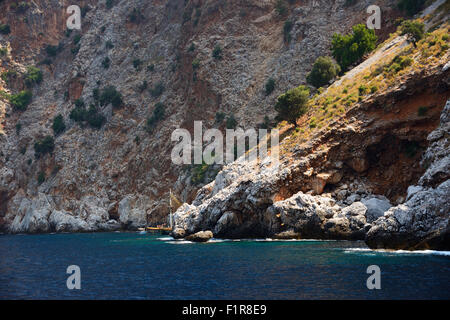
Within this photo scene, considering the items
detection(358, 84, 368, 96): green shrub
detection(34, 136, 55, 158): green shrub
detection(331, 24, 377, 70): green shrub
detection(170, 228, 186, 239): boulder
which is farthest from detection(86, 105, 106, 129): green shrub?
detection(358, 84, 368, 96): green shrub

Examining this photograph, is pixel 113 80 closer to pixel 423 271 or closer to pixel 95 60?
pixel 95 60

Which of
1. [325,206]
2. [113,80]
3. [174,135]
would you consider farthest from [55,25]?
[325,206]

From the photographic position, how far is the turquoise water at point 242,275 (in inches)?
798

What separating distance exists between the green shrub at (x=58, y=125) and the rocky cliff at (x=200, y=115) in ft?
A: 2.43

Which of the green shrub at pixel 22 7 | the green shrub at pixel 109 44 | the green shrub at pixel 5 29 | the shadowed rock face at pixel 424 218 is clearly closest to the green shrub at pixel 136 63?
the green shrub at pixel 109 44

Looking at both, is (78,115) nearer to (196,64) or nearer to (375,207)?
(196,64)

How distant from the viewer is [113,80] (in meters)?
105

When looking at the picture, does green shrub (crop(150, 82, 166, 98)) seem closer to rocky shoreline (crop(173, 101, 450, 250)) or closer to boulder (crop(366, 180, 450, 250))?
rocky shoreline (crop(173, 101, 450, 250))

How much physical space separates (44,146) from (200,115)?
37493 mm

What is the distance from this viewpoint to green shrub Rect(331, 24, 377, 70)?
65.6 metres

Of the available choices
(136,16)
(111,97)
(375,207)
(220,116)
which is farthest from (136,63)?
(375,207)

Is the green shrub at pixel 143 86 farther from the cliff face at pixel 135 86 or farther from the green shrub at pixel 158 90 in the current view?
the green shrub at pixel 158 90
